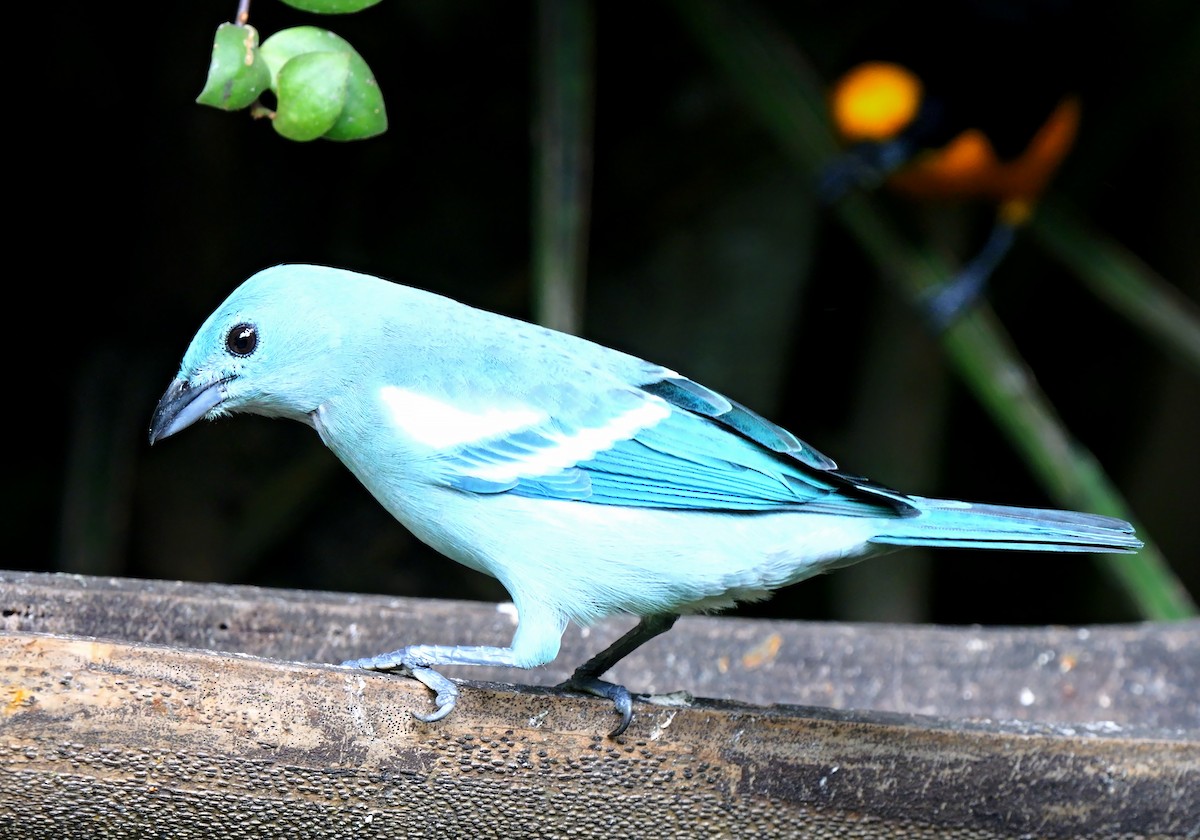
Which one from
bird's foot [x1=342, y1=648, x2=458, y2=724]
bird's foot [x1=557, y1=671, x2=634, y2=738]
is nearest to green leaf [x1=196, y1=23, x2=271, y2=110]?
bird's foot [x1=342, y1=648, x2=458, y2=724]

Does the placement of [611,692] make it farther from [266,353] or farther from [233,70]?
[233,70]

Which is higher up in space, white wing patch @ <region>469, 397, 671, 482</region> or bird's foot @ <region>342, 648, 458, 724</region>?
white wing patch @ <region>469, 397, 671, 482</region>

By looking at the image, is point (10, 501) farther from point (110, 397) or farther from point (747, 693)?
point (747, 693)

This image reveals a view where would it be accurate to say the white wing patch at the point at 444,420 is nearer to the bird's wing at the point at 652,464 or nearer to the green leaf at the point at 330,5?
the bird's wing at the point at 652,464

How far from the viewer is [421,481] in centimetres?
188

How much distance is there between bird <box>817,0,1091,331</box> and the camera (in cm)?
357

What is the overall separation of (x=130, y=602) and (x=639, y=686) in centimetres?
91

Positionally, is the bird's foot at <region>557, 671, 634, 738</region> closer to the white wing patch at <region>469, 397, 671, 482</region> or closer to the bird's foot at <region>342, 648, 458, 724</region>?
the bird's foot at <region>342, 648, 458, 724</region>

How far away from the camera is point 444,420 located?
6.18 feet

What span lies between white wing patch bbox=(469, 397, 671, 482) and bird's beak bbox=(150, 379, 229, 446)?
1.30 ft

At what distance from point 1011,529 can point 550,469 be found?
24.9 inches

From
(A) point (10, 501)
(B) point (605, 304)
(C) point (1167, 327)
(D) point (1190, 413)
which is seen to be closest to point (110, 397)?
(A) point (10, 501)

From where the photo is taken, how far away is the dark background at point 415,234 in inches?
158

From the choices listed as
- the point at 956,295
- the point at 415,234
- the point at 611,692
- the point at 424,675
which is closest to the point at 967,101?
the point at 956,295
